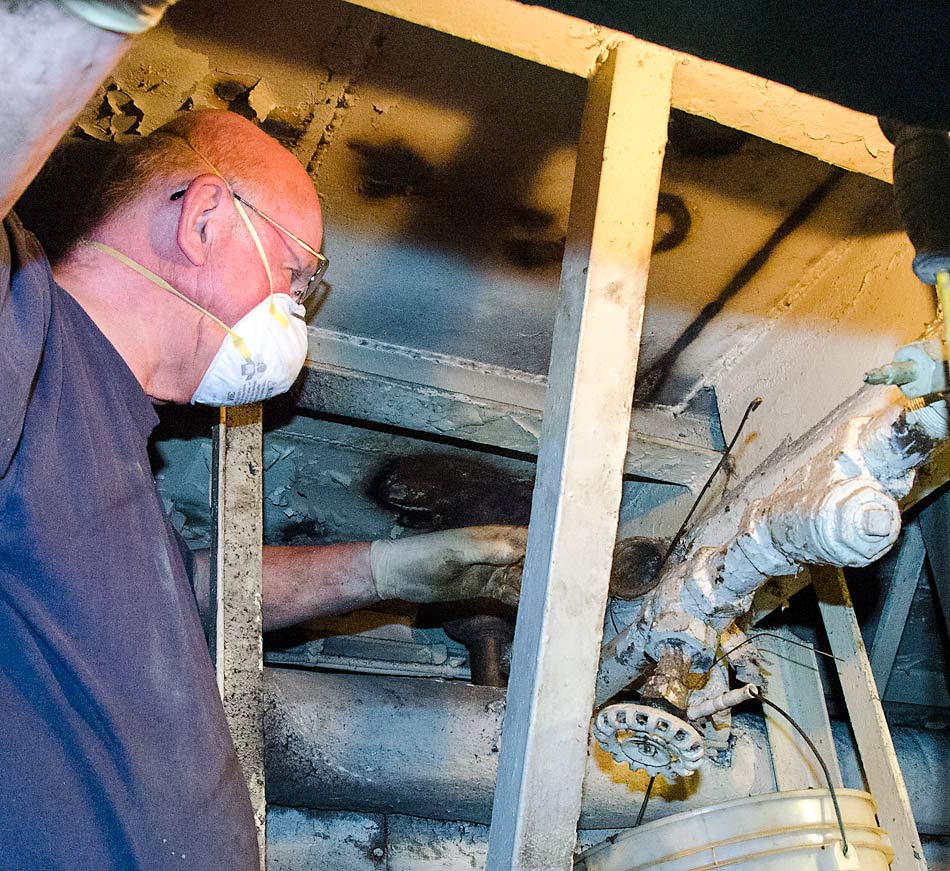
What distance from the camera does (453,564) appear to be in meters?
1.74

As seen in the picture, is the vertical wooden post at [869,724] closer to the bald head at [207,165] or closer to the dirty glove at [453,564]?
the dirty glove at [453,564]

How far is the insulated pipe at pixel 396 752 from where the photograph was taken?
71.0 inches

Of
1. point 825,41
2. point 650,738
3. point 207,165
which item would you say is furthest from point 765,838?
point 207,165

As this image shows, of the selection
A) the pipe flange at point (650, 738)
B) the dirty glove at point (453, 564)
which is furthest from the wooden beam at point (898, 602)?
the pipe flange at point (650, 738)

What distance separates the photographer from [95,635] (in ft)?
3.42

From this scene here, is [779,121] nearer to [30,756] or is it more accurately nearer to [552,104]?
[552,104]

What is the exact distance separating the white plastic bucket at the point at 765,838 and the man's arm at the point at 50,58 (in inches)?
53.4

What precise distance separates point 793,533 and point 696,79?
62 centimetres

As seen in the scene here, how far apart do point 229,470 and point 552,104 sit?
85 centimetres

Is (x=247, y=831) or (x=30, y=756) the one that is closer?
(x=30, y=756)

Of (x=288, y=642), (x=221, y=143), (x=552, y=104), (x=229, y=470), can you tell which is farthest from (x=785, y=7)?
(x=288, y=642)

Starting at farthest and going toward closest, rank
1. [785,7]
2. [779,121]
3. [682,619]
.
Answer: [682,619] < [779,121] < [785,7]

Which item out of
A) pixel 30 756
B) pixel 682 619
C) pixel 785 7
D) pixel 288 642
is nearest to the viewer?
pixel 785 7

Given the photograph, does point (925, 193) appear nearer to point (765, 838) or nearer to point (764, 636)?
point (765, 838)
